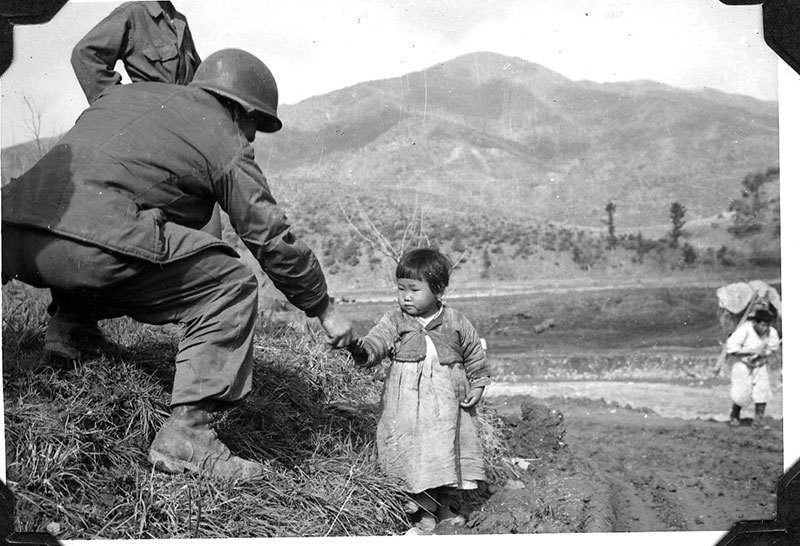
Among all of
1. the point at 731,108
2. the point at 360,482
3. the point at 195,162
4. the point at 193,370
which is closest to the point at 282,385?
the point at 360,482

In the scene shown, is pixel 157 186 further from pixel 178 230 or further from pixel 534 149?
pixel 534 149

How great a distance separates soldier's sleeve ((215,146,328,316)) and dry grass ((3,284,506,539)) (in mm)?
888

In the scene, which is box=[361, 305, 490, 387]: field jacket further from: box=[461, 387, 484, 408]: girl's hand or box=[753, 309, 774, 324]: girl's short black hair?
box=[753, 309, 774, 324]: girl's short black hair

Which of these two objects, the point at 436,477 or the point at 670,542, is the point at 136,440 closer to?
the point at 436,477

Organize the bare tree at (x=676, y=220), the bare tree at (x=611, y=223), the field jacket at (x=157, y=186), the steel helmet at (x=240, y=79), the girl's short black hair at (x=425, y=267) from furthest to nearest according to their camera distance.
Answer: the bare tree at (x=611, y=223) → the bare tree at (x=676, y=220) → the girl's short black hair at (x=425, y=267) → the steel helmet at (x=240, y=79) → the field jacket at (x=157, y=186)

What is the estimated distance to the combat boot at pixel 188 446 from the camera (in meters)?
3.37

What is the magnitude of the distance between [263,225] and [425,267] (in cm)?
84

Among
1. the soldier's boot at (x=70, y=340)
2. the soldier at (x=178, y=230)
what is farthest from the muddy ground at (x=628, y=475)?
the soldier's boot at (x=70, y=340)

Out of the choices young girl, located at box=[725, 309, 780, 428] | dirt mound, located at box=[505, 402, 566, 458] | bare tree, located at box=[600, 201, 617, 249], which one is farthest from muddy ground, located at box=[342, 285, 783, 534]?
bare tree, located at box=[600, 201, 617, 249]

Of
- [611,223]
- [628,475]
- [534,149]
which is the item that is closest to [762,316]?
[628,475]

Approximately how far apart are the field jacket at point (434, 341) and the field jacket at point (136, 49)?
5.28 ft

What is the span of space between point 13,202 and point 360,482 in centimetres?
188

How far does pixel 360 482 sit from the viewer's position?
3.76 m

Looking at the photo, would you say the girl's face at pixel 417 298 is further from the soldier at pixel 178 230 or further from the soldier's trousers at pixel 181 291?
the soldier's trousers at pixel 181 291
